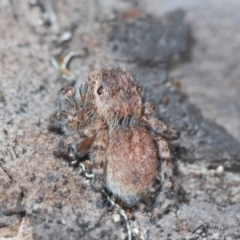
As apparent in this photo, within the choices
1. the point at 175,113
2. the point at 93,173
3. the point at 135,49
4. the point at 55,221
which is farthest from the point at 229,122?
the point at 55,221

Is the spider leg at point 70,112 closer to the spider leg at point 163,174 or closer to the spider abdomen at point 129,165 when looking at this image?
the spider abdomen at point 129,165

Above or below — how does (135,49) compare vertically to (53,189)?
above

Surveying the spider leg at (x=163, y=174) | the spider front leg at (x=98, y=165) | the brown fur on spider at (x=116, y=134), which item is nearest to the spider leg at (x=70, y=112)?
the brown fur on spider at (x=116, y=134)

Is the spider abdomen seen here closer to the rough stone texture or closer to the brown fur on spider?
the brown fur on spider

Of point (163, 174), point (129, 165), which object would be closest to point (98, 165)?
point (129, 165)

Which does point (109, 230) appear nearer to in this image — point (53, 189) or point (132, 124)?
point (53, 189)

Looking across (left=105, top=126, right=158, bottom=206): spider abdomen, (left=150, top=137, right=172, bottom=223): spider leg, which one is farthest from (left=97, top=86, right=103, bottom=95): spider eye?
(left=150, top=137, right=172, bottom=223): spider leg

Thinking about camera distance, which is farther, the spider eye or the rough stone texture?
the spider eye

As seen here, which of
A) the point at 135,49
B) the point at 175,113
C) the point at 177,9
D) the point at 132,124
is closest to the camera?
the point at 132,124
